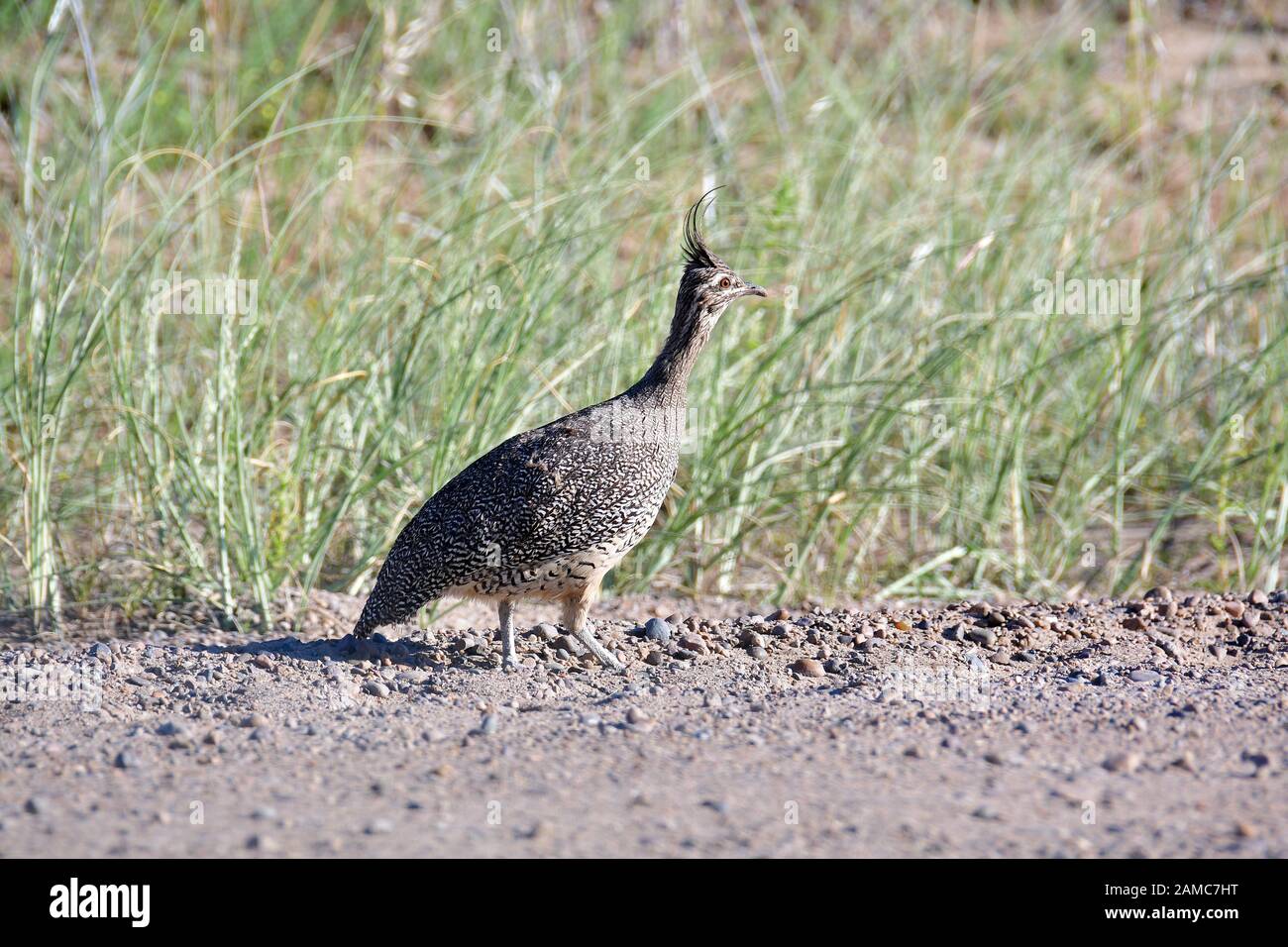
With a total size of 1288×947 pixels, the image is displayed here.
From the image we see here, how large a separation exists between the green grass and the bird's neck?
483mm

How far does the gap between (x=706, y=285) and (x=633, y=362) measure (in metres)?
1.33

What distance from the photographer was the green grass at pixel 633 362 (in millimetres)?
5895

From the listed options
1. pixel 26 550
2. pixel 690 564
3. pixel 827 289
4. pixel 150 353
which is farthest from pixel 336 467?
pixel 827 289

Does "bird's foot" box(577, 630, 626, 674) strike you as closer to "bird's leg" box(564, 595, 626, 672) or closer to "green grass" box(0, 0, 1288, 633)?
"bird's leg" box(564, 595, 626, 672)

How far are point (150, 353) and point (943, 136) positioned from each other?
5.05 metres

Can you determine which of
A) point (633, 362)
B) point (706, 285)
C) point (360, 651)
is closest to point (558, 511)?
point (360, 651)

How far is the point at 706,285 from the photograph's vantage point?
5391 millimetres

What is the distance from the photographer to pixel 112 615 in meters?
5.99

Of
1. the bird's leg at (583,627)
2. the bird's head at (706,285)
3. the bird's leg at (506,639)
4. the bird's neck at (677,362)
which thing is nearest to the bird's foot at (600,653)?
the bird's leg at (583,627)

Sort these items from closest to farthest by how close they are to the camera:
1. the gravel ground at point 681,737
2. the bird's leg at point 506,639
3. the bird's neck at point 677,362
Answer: the gravel ground at point 681,737 < the bird's leg at point 506,639 < the bird's neck at point 677,362

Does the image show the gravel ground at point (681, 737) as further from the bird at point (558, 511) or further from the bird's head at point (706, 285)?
the bird's head at point (706, 285)

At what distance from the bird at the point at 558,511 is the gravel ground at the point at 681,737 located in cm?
26

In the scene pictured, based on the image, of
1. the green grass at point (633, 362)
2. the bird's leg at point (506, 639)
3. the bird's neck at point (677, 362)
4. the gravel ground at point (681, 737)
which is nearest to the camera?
the gravel ground at point (681, 737)

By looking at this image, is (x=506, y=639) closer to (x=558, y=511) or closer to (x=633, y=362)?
(x=558, y=511)
